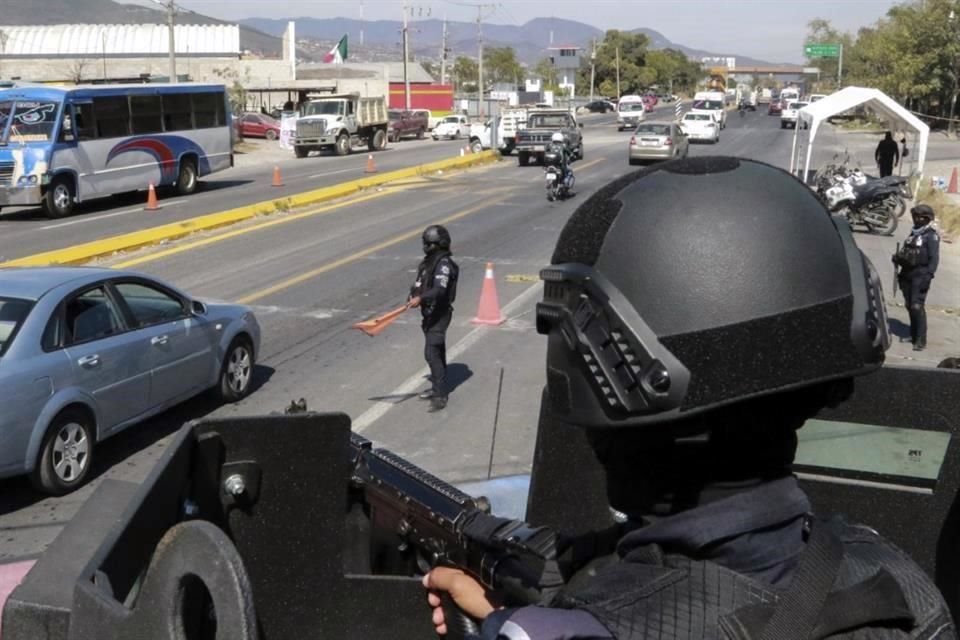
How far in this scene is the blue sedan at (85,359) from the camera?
22.8 feet

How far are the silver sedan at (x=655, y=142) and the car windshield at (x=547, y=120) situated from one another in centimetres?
275

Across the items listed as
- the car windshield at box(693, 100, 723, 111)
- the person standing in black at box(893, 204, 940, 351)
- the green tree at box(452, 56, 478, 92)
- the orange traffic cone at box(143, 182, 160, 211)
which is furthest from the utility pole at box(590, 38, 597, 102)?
the person standing in black at box(893, 204, 940, 351)

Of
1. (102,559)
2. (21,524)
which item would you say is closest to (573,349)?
(102,559)

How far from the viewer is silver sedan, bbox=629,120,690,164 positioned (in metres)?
36.2

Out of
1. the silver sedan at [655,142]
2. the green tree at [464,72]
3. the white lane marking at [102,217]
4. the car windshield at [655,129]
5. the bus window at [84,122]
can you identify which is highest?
the green tree at [464,72]

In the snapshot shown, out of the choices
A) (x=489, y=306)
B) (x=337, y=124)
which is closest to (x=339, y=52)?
(x=337, y=124)

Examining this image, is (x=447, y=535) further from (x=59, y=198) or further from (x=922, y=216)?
(x=59, y=198)

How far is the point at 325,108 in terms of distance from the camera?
4469cm

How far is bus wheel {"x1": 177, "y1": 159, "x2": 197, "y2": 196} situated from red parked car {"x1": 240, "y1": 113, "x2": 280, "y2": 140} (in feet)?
89.4

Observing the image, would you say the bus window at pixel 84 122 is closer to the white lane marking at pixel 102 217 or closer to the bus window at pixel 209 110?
the white lane marking at pixel 102 217

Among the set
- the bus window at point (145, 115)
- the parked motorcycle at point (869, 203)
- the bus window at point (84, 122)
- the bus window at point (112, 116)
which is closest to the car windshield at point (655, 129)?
the parked motorcycle at point (869, 203)

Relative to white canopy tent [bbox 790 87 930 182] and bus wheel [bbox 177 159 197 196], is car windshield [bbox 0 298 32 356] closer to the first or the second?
white canopy tent [bbox 790 87 930 182]

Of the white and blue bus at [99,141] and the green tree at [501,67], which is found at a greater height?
the green tree at [501,67]

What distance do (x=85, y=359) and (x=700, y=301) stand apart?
22.1 feet
